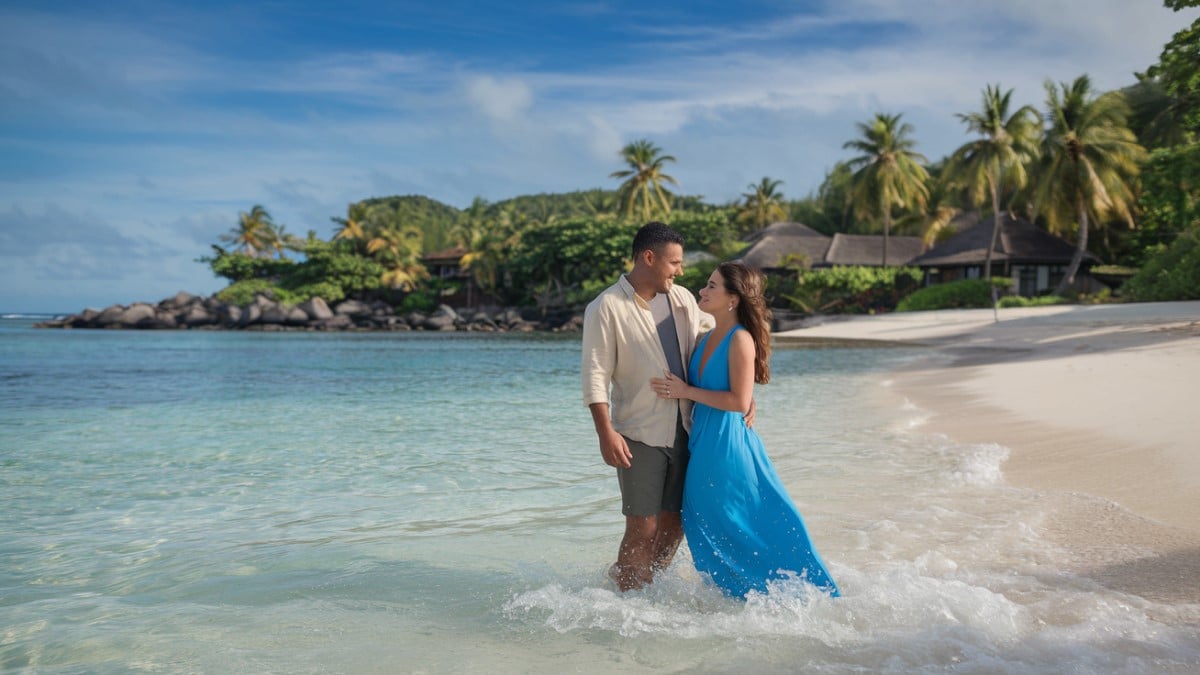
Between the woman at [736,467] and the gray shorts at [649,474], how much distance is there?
8cm

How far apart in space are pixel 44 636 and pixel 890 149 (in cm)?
4539

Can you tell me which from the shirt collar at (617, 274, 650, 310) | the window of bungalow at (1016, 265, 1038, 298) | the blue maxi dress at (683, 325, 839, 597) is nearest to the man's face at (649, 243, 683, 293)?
the shirt collar at (617, 274, 650, 310)

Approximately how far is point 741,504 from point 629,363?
2.48 feet

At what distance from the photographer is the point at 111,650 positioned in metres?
3.77

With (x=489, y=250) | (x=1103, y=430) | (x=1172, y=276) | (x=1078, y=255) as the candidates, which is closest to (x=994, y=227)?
(x=1078, y=255)

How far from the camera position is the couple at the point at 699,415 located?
11.6 ft

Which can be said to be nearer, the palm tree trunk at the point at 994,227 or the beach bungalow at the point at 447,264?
the palm tree trunk at the point at 994,227

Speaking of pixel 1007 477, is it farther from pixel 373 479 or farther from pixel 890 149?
pixel 890 149

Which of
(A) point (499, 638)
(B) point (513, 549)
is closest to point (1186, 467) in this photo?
(B) point (513, 549)

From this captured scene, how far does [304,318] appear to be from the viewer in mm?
56656

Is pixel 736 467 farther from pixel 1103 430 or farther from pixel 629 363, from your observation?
pixel 1103 430

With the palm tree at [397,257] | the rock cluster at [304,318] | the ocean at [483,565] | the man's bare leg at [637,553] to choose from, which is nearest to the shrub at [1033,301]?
the rock cluster at [304,318]

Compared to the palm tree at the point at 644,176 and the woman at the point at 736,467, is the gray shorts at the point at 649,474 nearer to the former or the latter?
the woman at the point at 736,467

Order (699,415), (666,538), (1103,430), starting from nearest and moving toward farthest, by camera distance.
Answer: (699,415)
(666,538)
(1103,430)
